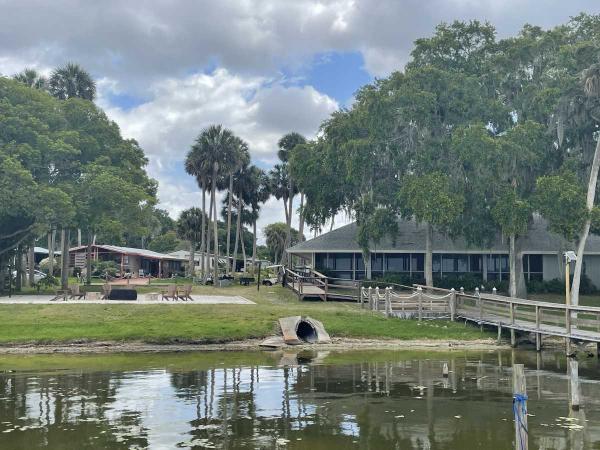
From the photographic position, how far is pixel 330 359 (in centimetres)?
2022

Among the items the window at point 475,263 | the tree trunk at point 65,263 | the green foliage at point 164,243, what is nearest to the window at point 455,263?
the window at point 475,263

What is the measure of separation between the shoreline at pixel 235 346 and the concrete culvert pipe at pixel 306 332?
2.47 ft

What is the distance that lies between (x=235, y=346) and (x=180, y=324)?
112 inches

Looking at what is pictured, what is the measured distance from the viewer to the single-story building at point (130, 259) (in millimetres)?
61938

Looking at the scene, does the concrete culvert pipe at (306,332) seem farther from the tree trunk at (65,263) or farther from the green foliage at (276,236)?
the green foliage at (276,236)

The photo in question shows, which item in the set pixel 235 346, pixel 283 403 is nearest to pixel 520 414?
pixel 283 403

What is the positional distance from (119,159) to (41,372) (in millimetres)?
25210

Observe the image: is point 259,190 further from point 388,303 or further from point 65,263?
point 388,303

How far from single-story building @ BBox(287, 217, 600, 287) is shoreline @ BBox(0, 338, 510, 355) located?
15755 millimetres

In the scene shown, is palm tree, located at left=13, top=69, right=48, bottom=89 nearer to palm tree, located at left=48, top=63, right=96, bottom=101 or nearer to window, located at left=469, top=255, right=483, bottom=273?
palm tree, located at left=48, top=63, right=96, bottom=101

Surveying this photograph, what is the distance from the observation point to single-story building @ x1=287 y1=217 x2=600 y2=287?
39.9 metres

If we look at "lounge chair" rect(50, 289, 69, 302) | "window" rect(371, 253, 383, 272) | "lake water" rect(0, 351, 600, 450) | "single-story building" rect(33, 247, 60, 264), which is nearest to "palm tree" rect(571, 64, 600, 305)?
"lake water" rect(0, 351, 600, 450)

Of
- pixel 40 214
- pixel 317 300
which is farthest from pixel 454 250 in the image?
pixel 40 214

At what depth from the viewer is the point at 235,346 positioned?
73.7ft
